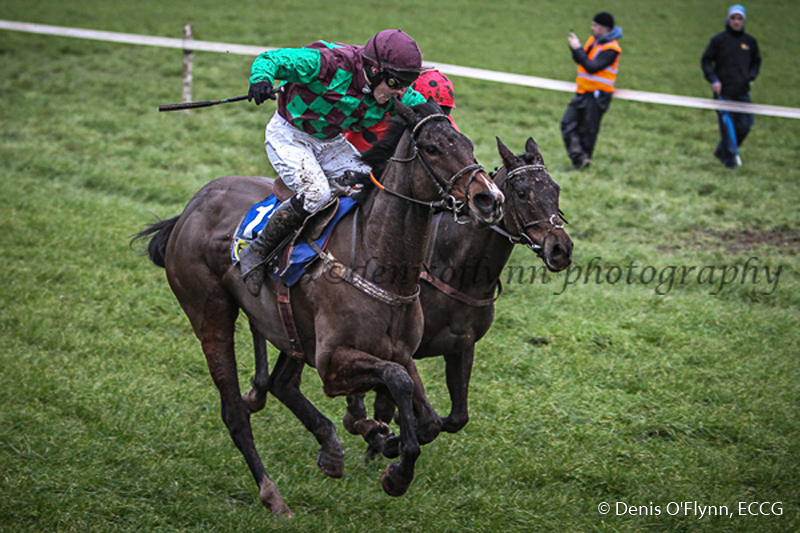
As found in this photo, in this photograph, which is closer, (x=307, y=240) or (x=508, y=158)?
(x=307, y=240)

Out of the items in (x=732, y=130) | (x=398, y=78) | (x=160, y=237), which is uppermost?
(x=398, y=78)

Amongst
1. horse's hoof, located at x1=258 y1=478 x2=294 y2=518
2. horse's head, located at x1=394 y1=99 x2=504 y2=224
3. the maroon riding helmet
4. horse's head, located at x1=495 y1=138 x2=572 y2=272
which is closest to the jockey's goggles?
the maroon riding helmet

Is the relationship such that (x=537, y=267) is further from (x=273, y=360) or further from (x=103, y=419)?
(x=103, y=419)

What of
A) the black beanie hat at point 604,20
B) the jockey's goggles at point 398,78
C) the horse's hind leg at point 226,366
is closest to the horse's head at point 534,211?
the jockey's goggles at point 398,78

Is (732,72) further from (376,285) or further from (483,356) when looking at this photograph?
(376,285)

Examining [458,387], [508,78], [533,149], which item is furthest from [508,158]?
[508,78]

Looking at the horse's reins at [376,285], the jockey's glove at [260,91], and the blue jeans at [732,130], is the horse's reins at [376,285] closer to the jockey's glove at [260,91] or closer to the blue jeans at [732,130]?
the jockey's glove at [260,91]

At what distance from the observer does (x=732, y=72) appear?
12.4 metres

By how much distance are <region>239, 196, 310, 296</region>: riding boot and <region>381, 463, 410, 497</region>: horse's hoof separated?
4.42 ft

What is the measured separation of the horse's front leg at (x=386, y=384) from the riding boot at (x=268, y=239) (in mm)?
791

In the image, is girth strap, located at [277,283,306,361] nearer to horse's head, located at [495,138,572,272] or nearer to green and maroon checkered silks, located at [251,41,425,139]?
green and maroon checkered silks, located at [251,41,425,139]

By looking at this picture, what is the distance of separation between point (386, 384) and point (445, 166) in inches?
44.4

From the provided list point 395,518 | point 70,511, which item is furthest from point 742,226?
point 70,511

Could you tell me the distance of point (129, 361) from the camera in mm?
6523
